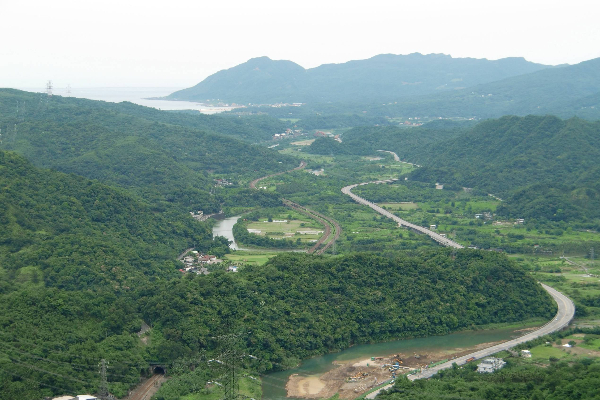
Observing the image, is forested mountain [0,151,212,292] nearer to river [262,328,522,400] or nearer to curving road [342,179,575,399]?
river [262,328,522,400]

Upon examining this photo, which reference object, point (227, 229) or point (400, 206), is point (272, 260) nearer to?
point (227, 229)

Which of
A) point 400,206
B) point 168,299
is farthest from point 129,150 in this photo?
point 168,299

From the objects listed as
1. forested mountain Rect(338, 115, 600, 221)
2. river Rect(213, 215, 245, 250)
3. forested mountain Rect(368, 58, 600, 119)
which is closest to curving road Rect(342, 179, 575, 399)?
forested mountain Rect(338, 115, 600, 221)

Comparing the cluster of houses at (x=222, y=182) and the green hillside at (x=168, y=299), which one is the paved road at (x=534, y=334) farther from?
the cluster of houses at (x=222, y=182)

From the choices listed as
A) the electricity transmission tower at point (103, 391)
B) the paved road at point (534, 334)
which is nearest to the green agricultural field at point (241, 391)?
the electricity transmission tower at point (103, 391)

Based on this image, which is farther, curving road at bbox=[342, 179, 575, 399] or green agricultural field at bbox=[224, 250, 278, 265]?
green agricultural field at bbox=[224, 250, 278, 265]

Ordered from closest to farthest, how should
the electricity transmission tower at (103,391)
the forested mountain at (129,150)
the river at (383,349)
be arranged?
the electricity transmission tower at (103,391) → the river at (383,349) → the forested mountain at (129,150)
